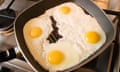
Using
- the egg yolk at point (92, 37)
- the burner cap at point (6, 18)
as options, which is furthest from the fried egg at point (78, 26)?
the burner cap at point (6, 18)

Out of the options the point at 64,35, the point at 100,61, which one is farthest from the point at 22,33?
the point at 100,61

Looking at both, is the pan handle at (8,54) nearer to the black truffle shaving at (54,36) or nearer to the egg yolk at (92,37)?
the black truffle shaving at (54,36)

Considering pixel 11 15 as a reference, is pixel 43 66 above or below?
below

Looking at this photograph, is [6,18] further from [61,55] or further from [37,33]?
[61,55]

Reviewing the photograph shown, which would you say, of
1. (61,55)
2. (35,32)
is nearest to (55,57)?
(61,55)

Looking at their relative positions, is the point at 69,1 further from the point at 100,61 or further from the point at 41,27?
the point at 100,61
